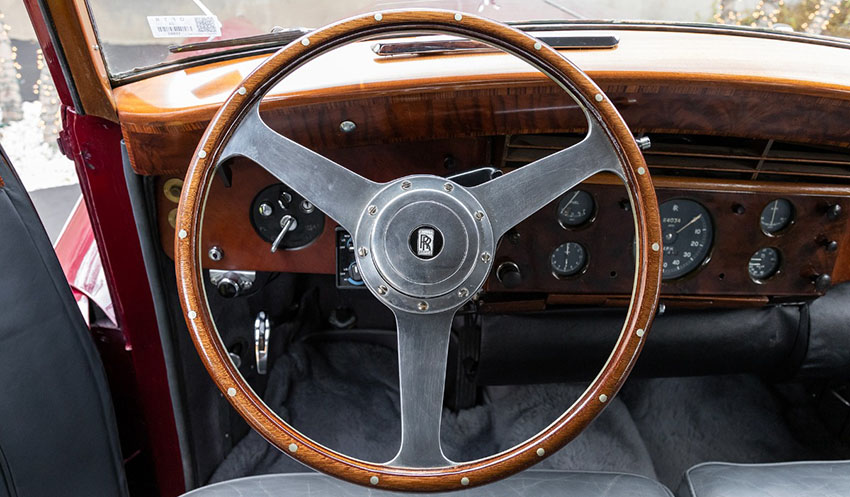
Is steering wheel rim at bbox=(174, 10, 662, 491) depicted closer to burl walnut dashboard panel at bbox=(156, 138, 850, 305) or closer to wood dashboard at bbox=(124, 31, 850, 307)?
wood dashboard at bbox=(124, 31, 850, 307)

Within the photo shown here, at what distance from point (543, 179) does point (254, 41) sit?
30.5 inches

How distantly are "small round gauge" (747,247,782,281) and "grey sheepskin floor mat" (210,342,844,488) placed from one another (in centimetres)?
68

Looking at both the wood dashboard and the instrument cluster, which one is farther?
the instrument cluster

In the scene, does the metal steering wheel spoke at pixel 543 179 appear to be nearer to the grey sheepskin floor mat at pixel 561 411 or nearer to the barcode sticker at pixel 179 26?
the barcode sticker at pixel 179 26

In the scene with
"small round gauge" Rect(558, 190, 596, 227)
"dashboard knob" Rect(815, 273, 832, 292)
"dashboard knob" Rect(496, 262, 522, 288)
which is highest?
"small round gauge" Rect(558, 190, 596, 227)

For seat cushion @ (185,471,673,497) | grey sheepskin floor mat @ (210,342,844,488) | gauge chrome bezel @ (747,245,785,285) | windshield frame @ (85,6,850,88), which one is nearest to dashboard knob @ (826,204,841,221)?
gauge chrome bezel @ (747,245,785,285)

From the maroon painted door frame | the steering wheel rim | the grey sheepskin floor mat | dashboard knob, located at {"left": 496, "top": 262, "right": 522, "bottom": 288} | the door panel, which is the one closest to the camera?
the steering wheel rim

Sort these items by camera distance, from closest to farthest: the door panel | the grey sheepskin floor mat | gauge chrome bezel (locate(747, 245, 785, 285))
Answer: the door panel, gauge chrome bezel (locate(747, 245, 785, 285)), the grey sheepskin floor mat

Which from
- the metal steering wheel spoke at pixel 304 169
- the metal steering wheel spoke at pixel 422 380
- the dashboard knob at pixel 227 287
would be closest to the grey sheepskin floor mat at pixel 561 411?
the dashboard knob at pixel 227 287

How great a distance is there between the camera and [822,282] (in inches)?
60.2

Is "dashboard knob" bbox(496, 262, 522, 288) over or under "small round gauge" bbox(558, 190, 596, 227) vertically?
under

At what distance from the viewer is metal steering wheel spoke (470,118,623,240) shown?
1008mm

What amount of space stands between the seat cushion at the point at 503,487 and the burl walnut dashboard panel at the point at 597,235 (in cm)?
40

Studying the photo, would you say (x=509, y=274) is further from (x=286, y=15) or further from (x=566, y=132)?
(x=286, y=15)
